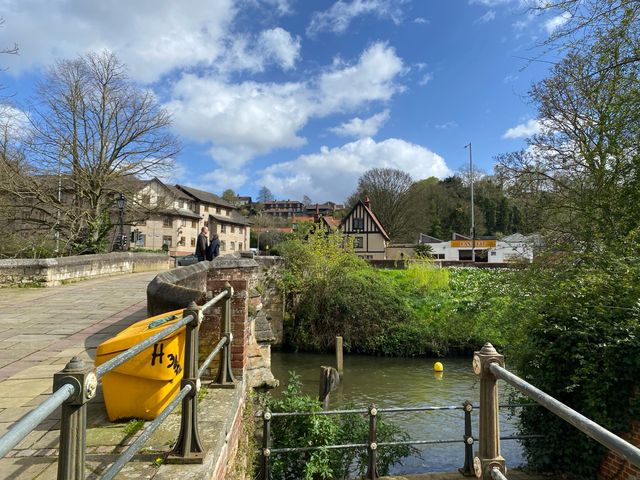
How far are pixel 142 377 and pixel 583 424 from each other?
9.13 ft

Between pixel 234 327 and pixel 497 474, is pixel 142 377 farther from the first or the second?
pixel 497 474

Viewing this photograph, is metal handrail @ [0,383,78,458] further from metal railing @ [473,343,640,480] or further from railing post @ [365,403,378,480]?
railing post @ [365,403,378,480]

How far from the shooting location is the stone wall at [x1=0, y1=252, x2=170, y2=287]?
12.1 meters

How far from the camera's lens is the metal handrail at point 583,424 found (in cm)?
116

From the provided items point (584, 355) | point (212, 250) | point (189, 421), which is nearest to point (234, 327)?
point (189, 421)

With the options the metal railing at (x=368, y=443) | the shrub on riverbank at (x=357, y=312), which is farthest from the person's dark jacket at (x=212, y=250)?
the metal railing at (x=368, y=443)

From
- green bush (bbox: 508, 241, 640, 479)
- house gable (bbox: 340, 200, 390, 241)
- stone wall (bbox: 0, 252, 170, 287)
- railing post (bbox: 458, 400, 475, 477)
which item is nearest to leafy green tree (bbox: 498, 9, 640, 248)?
green bush (bbox: 508, 241, 640, 479)

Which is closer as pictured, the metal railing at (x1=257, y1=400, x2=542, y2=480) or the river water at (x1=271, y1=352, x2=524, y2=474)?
the metal railing at (x1=257, y1=400, x2=542, y2=480)

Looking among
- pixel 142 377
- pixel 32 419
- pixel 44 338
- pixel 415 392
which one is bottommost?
pixel 415 392

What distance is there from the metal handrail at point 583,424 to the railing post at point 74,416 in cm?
152

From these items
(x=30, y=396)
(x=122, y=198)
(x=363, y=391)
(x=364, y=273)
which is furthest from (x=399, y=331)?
(x=30, y=396)

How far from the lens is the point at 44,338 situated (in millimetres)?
6328

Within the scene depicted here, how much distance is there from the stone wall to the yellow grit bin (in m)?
11.2

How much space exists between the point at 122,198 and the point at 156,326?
16476mm
